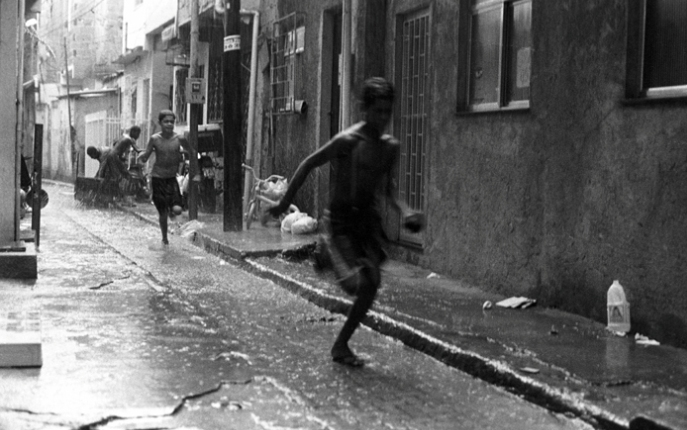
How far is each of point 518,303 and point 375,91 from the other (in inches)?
125

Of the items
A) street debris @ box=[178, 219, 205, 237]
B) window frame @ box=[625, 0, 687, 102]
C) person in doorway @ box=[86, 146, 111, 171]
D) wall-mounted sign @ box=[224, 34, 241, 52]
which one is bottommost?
street debris @ box=[178, 219, 205, 237]

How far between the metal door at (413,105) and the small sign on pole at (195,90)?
24.6ft

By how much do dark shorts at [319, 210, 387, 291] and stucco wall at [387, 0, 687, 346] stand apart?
2031 mm

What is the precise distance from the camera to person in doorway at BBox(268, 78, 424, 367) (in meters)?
7.50

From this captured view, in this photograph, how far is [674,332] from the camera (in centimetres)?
787

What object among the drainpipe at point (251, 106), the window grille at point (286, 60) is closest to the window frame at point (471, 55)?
the window grille at point (286, 60)

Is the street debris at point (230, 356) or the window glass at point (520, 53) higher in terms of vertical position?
the window glass at point (520, 53)

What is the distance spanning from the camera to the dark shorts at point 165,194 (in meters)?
16.5

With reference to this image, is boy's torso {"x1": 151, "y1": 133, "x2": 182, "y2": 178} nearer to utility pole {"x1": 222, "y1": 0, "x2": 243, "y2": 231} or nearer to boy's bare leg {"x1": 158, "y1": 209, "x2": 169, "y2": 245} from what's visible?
boy's bare leg {"x1": 158, "y1": 209, "x2": 169, "y2": 245}

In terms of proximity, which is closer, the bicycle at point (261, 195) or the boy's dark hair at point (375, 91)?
the boy's dark hair at point (375, 91)

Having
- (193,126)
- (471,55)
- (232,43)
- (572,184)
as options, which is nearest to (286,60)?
(193,126)

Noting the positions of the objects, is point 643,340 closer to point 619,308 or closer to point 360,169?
point 619,308

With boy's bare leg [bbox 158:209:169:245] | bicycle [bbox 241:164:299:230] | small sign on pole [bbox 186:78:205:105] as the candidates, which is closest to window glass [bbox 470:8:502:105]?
bicycle [bbox 241:164:299:230]

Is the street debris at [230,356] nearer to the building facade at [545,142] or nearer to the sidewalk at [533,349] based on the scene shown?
the sidewalk at [533,349]
